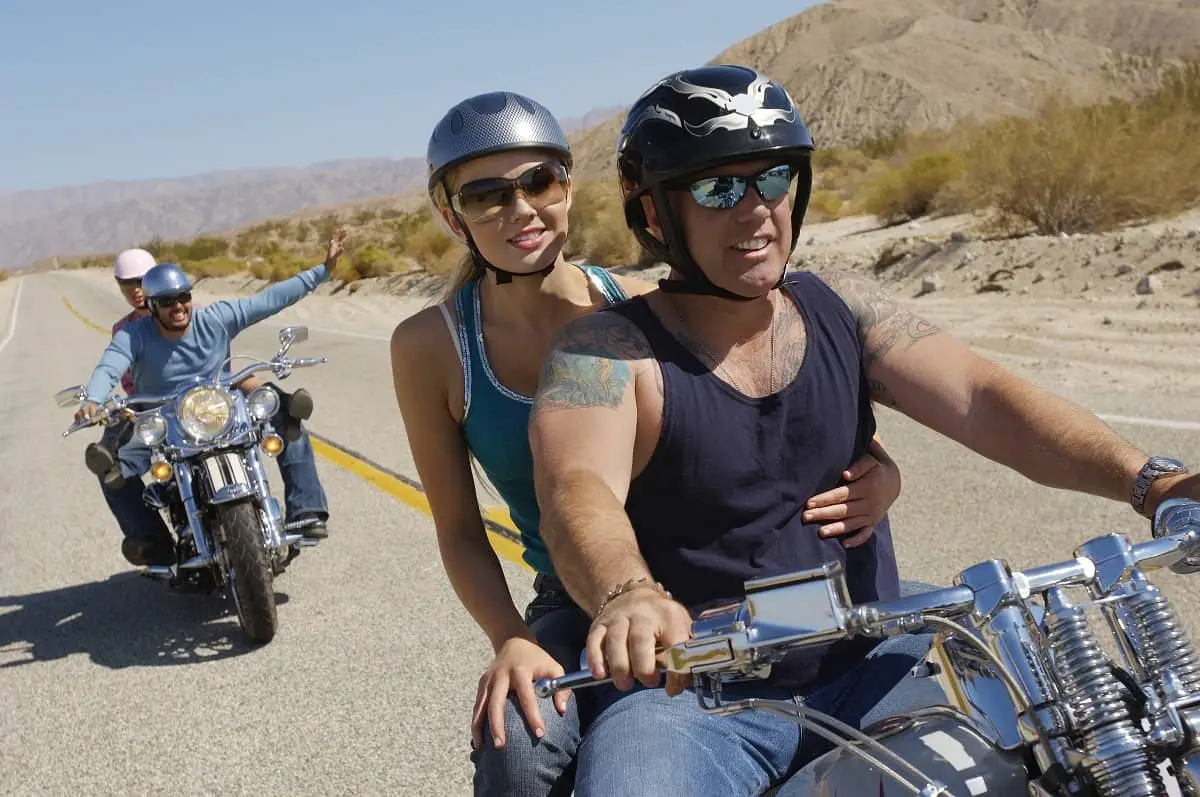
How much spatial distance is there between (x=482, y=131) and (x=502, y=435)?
0.69 metres

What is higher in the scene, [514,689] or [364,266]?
[514,689]

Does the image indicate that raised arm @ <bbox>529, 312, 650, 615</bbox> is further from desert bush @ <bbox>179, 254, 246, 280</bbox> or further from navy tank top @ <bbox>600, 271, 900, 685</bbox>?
desert bush @ <bbox>179, 254, 246, 280</bbox>

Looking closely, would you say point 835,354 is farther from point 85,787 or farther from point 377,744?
point 85,787

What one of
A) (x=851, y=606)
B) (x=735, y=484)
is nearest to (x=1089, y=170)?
(x=735, y=484)

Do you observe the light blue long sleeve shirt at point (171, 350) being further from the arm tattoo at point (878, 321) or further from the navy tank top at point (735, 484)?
the navy tank top at point (735, 484)

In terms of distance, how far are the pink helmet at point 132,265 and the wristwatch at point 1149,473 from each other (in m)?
6.27

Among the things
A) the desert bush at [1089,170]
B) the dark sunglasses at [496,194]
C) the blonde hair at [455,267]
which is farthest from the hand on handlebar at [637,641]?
the desert bush at [1089,170]

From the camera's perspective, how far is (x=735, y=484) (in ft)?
7.13

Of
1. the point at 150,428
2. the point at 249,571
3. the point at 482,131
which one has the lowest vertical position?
the point at 249,571

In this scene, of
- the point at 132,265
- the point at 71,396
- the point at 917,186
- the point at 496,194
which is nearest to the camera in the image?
the point at 496,194

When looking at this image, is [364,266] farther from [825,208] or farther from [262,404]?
[262,404]

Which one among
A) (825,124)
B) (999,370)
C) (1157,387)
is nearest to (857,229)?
(1157,387)

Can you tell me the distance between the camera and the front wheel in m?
5.17

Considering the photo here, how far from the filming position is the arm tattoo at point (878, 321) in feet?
8.19
